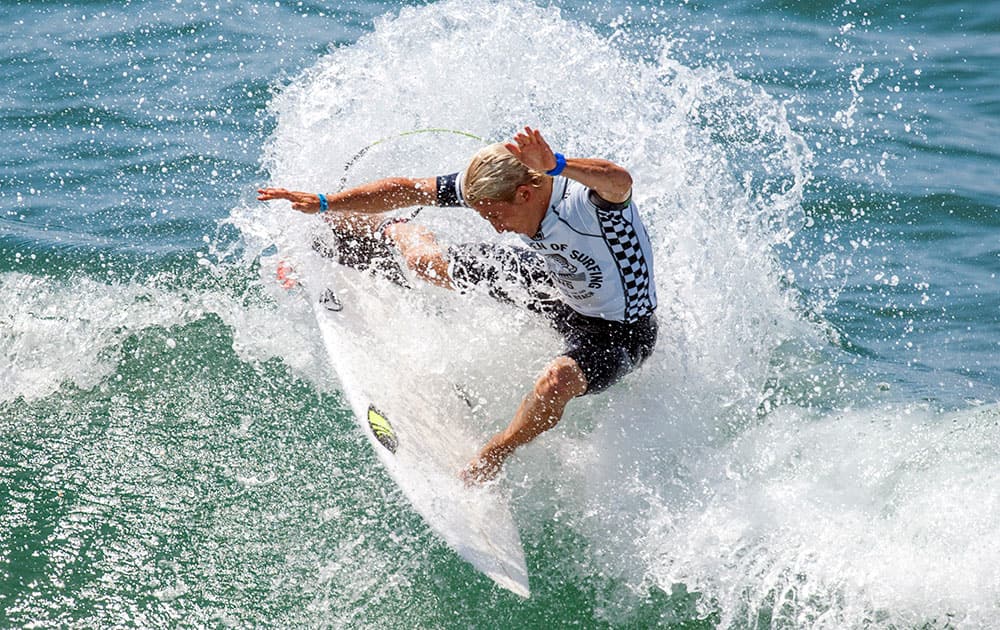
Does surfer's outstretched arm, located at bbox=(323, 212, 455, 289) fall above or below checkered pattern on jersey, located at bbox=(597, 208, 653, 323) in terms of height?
below

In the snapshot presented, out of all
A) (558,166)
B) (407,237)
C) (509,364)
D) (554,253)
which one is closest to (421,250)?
(407,237)

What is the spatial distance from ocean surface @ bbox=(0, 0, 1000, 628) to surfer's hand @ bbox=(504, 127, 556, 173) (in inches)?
69.1

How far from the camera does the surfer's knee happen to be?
5.38m

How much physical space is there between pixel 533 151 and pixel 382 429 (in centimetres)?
194

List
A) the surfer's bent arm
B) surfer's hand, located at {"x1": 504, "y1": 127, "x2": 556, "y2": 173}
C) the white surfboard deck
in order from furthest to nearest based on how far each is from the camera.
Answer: the surfer's bent arm
the white surfboard deck
surfer's hand, located at {"x1": 504, "y1": 127, "x2": 556, "y2": 173}

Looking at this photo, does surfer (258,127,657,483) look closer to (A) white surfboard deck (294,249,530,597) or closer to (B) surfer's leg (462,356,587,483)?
(B) surfer's leg (462,356,587,483)

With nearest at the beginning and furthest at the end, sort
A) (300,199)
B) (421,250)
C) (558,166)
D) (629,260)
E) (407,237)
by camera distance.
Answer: (558,166) → (629,260) → (300,199) → (421,250) → (407,237)

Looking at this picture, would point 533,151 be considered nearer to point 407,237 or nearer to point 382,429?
point 382,429

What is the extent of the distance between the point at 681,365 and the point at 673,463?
26.1 inches

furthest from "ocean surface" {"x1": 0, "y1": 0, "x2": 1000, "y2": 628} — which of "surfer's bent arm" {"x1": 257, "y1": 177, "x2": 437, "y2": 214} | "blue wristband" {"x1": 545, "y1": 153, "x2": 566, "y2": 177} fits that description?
"blue wristband" {"x1": 545, "y1": 153, "x2": 566, "y2": 177}

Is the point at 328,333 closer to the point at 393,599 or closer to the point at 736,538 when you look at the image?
the point at 393,599

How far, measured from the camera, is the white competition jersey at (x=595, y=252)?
5164mm

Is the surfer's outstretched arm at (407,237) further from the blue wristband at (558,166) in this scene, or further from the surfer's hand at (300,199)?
the blue wristband at (558,166)

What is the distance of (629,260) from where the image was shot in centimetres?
537
